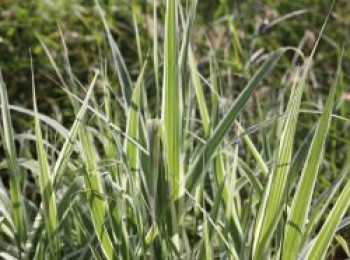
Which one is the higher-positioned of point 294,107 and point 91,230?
point 294,107

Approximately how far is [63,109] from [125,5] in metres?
0.65

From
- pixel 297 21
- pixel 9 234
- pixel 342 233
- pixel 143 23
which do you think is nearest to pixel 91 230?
pixel 9 234

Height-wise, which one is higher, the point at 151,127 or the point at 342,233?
the point at 151,127

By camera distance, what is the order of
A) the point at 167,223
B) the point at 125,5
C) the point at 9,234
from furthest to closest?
the point at 125,5 → the point at 9,234 → the point at 167,223

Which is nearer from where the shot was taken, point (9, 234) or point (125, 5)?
point (9, 234)

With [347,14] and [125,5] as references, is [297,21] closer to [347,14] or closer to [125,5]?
[347,14]

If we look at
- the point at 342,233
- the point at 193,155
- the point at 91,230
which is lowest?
the point at 342,233

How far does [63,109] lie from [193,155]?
154 cm

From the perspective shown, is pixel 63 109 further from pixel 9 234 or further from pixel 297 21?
pixel 9 234

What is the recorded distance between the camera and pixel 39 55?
341 centimetres

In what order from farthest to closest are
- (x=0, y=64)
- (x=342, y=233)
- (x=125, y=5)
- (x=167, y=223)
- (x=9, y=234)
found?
(x=125, y=5) < (x=0, y=64) < (x=342, y=233) < (x=9, y=234) < (x=167, y=223)

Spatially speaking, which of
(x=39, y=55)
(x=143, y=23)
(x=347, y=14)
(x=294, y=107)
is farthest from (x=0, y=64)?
(x=294, y=107)

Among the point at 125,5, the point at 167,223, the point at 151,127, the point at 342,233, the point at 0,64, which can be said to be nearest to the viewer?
the point at 151,127

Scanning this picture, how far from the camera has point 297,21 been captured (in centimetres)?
383
